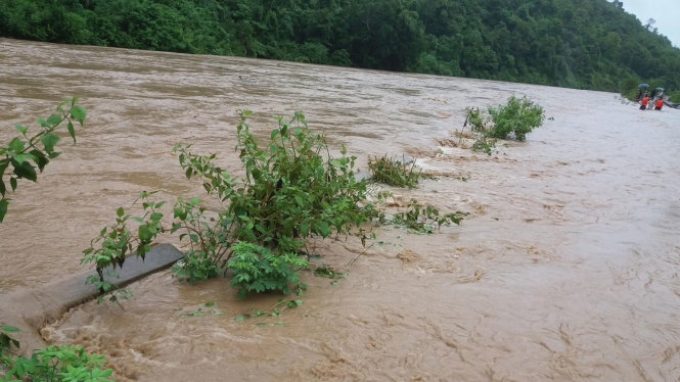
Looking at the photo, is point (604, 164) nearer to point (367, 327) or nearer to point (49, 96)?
point (367, 327)

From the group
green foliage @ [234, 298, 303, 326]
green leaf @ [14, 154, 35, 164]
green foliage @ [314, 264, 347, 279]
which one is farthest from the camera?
green foliage @ [314, 264, 347, 279]

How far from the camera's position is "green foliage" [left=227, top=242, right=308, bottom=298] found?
3.08 metres

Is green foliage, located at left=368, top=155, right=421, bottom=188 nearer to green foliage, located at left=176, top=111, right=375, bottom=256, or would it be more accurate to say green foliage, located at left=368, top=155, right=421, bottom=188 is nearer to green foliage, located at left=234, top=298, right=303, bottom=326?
green foliage, located at left=176, top=111, right=375, bottom=256

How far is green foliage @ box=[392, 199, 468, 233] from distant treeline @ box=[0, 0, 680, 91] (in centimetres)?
2295

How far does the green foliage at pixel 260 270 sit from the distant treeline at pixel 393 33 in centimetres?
2373

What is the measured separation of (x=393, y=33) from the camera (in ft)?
140

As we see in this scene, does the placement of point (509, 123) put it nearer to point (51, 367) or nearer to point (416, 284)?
point (416, 284)

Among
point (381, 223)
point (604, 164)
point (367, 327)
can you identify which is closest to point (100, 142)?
point (381, 223)

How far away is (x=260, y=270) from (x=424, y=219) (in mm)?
2280

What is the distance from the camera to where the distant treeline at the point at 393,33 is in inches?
1065

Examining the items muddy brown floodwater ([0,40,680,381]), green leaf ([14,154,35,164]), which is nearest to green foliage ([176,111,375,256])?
muddy brown floodwater ([0,40,680,381])

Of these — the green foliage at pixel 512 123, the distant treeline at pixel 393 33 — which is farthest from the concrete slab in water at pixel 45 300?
the distant treeline at pixel 393 33

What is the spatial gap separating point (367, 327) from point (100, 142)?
4.98m

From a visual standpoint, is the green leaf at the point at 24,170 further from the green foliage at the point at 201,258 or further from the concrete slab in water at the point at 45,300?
the green foliage at the point at 201,258
